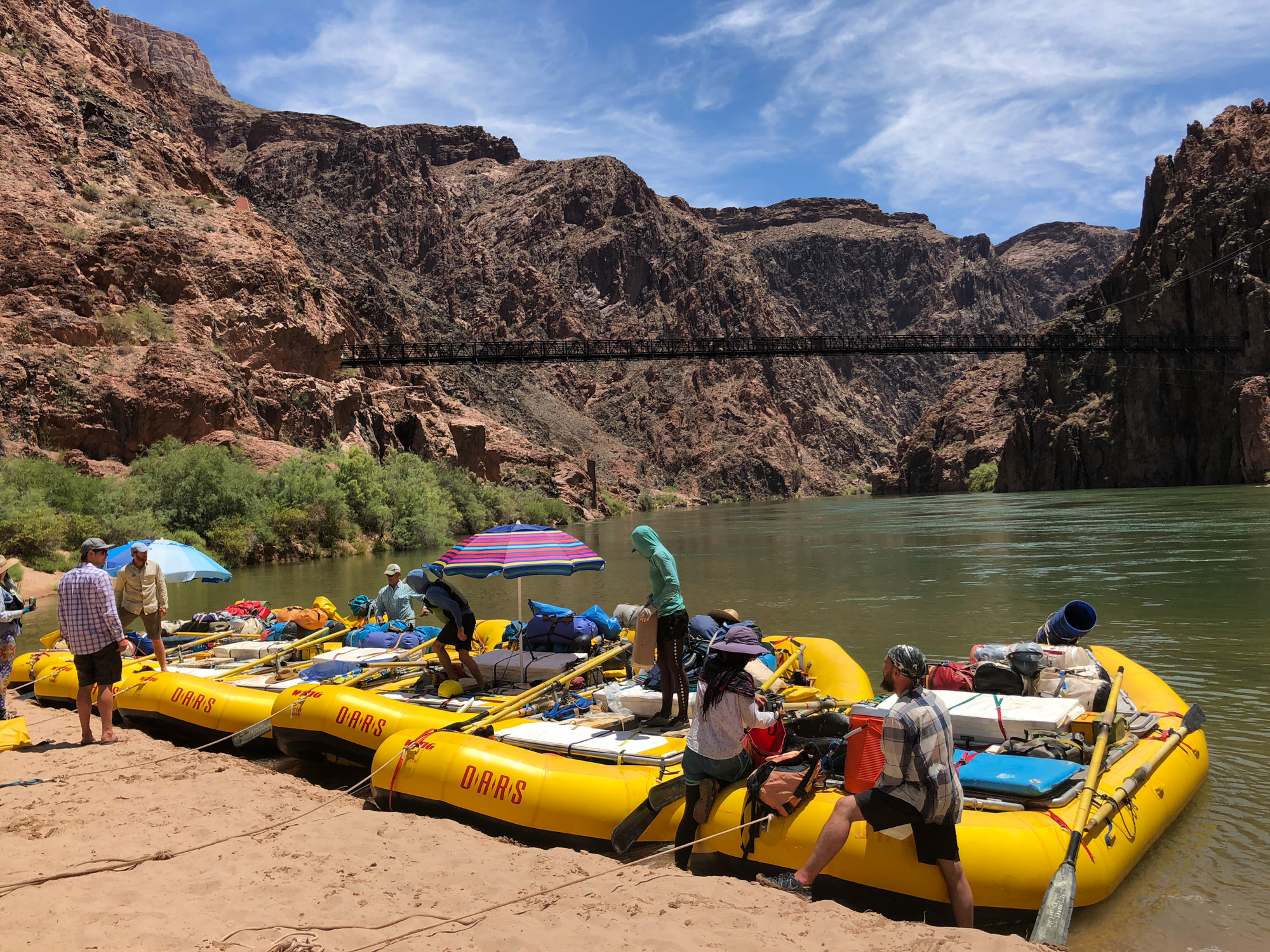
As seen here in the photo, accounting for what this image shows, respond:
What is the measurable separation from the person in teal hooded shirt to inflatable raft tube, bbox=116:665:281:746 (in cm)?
441

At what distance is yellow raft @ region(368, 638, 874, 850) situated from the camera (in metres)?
6.32

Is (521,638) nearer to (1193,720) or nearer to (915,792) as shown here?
(915,792)

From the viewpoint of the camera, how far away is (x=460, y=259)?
151 meters

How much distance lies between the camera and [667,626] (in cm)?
762

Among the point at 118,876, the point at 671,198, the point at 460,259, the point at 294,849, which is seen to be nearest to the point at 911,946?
the point at 294,849

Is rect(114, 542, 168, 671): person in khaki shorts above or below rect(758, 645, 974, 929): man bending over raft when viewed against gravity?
above

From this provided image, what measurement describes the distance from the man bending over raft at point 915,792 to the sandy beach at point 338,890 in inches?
13.3

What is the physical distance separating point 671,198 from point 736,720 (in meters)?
204

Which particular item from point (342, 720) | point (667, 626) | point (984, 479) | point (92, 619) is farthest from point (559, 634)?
point (984, 479)

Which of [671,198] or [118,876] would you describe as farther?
[671,198]

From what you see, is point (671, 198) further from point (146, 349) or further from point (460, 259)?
point (146, 349)

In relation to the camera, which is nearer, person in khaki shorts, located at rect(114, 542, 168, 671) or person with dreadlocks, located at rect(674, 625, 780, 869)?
person with dreadlocks, located at rect(674, 625, 780, 869)

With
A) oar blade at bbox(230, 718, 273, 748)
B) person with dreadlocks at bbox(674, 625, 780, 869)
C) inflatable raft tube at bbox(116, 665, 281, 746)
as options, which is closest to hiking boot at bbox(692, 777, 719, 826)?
person with dreadlocks at bbox(674, 625, 780, 869)

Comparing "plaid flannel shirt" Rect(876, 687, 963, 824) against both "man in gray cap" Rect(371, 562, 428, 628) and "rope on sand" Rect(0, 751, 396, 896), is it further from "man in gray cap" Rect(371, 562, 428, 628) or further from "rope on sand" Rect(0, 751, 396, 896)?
"man in gray cap" Rect(371, 562, 428, 628)
